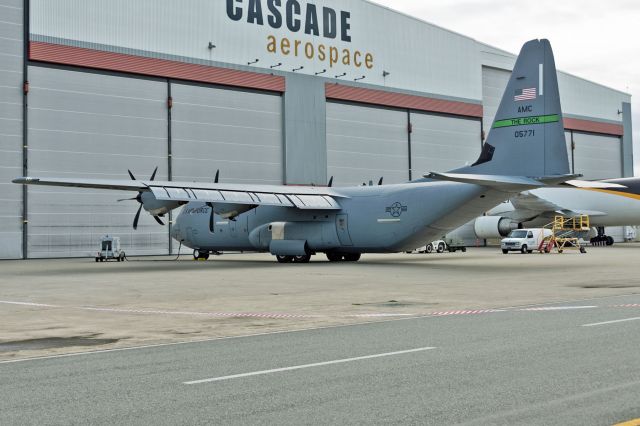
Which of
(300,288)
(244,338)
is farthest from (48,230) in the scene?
(244,338)

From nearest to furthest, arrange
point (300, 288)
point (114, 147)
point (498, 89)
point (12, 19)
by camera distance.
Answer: point (300, 288), point (12, 19), point (114, 147), point (498, 89)

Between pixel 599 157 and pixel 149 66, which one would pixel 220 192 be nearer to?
pixel 149 66

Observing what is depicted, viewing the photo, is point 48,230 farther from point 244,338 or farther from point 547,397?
point 547,397

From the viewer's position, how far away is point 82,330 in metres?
12.6

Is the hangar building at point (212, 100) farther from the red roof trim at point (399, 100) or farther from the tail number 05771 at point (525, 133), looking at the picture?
the tail number 05771 at point (525, 133)

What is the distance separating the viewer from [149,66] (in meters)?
49.6

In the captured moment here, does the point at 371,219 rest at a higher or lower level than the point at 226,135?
lower

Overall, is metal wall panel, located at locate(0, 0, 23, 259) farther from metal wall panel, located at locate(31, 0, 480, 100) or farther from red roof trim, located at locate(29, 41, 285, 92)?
metal wall panel, located at locate(31, 0, 480, 100)

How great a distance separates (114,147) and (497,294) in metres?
35.4

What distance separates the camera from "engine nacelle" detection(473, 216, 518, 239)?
5928cm

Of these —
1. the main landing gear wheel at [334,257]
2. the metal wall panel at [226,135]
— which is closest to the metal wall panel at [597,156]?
the metal wall panel at [226,135]

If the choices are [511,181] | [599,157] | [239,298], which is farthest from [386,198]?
[599,157]

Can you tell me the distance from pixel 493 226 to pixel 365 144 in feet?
41.4

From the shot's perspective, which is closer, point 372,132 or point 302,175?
point 302,175
